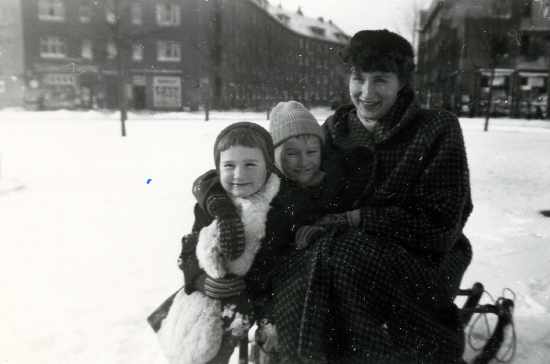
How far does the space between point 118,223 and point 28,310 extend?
2757 mm

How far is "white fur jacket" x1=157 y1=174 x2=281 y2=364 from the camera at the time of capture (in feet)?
7.34

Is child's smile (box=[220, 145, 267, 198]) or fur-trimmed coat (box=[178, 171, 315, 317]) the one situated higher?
child's smile (box=[220, 145, 267, 198])

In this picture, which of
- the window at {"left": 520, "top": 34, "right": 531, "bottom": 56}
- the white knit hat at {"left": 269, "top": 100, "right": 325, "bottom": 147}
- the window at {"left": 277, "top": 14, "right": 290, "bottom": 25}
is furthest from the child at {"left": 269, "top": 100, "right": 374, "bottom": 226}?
the window at {"left": 277, "top": 14, "right": 290, "bottom": 25}

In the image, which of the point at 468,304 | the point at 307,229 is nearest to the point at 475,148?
the point at 468,304

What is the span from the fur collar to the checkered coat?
17 cm

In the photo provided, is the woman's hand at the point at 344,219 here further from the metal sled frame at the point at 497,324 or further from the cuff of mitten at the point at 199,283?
the metal sled frame at the point at 497,324

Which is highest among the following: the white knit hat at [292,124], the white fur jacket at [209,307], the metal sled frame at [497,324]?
the white knit hat at [292,124]

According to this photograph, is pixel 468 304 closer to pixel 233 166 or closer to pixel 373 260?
pixel 373 260

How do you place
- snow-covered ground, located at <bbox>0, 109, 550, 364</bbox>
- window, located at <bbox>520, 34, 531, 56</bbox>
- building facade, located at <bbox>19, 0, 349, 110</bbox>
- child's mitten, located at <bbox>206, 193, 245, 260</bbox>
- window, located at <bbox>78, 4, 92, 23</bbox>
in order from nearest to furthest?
child's mitten, located at <bbox>206, 193, 245, 260</bbox> < snow-covered ground, located at <bbox>0, 109, 550, 364</bbox> < window, located at <bbox>520, 34, 531, 56</bbox> < building facade, located at <bbox>19, 0, 349, 110</bbox> < window, located at <bbox>78, 4, 92, 23</bbox>

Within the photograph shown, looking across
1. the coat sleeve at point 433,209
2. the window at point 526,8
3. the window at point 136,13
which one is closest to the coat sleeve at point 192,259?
the coat sleeve at point 433,209

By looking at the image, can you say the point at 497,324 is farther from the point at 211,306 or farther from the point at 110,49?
the point at 110,49

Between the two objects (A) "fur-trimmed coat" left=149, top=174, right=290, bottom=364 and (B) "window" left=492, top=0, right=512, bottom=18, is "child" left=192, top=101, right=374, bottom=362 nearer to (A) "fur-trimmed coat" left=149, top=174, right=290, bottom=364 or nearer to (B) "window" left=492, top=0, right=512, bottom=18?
(A) "fur-trimmed coat" left=149, top=174, right=290, bottom=364

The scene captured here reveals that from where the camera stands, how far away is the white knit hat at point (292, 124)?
9.04 ft

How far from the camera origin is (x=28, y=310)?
3.79 m
